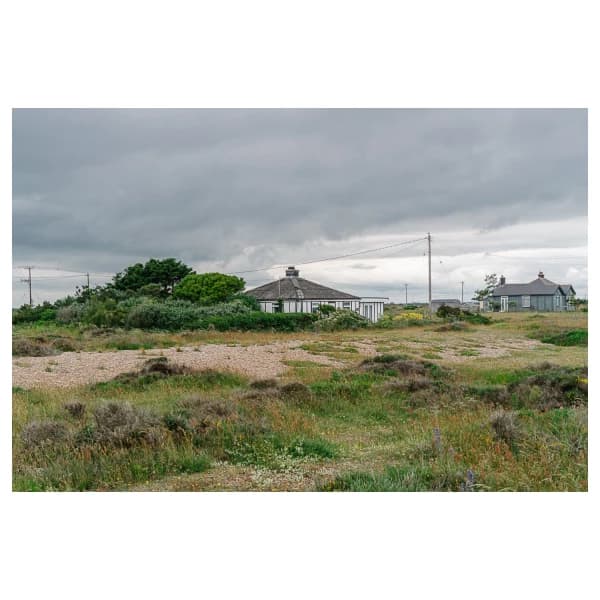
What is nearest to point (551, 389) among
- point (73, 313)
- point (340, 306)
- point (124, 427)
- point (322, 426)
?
point (322, 426)

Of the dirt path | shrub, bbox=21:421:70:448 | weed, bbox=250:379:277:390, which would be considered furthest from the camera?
the dirt path

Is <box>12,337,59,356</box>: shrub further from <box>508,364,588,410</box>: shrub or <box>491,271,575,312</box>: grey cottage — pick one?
<box>491,271,575,312</box>: grey cottage

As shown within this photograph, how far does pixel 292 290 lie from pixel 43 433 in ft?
34.4

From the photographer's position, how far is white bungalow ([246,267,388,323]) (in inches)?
614

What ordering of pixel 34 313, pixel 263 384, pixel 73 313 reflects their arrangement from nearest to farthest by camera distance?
1. pixel 263 384
2. pixel 34 313
3. pixel 73 313

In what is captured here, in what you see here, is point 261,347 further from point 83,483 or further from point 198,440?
point 83,483

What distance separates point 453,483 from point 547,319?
9225 millimetres

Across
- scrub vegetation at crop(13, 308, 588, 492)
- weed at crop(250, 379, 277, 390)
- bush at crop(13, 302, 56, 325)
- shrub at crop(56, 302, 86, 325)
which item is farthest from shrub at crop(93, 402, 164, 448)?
shrub at crop(56, 302, 86, 325)

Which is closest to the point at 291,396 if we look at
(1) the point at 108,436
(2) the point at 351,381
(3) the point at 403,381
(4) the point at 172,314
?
(2) the point at 351,381

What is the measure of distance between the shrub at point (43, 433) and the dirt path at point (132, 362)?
2.01 m

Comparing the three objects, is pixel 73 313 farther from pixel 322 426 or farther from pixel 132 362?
pixel 322 426

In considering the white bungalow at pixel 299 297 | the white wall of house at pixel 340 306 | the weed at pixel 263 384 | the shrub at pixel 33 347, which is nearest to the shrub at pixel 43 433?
the weed at pixel 263 384

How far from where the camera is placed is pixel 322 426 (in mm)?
6906

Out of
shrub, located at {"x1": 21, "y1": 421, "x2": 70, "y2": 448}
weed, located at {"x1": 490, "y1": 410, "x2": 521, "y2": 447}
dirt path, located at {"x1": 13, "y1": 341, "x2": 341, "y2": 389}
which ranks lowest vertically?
shrub, located at {"x1": 21, "y1": 421, "x2": 70, "y2": 448}
